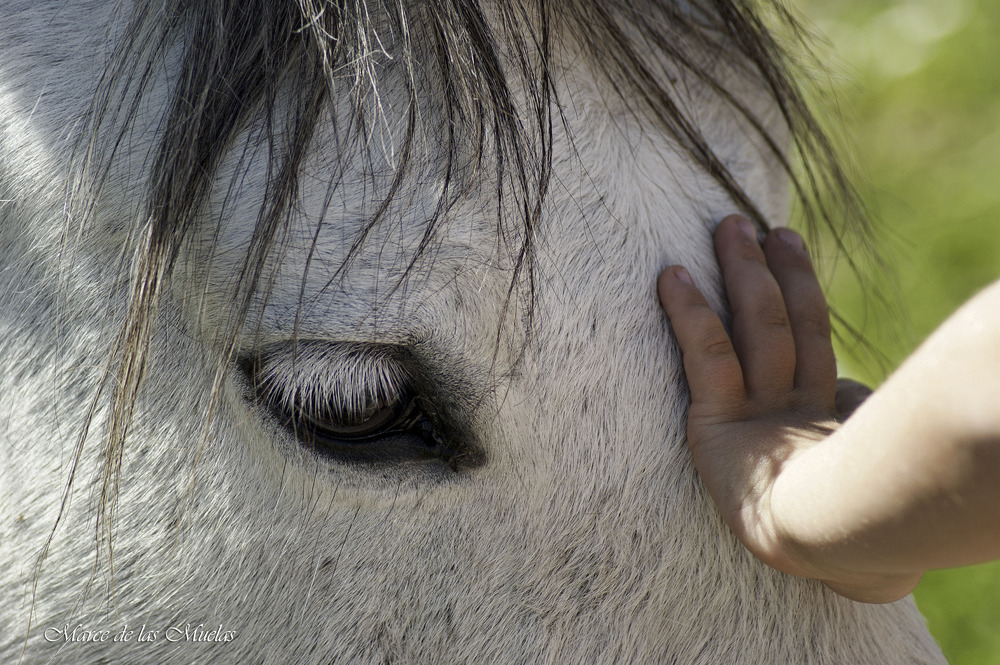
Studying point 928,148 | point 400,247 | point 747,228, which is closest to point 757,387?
point 747,228

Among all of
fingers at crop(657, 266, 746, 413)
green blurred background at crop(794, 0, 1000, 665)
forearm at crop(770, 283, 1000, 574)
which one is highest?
green blurred background at crop(794, 0, 1000, 665)

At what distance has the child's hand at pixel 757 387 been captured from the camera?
80 cm

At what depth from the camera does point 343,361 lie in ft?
2.70

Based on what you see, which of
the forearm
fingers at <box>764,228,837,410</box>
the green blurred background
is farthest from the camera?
the green blurred background

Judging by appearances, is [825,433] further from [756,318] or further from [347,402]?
[347,402]

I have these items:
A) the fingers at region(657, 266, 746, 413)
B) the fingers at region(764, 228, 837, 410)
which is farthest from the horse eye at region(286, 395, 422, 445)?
the fingers at region(764, 228, 837, 410)

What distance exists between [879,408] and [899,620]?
0.46 m

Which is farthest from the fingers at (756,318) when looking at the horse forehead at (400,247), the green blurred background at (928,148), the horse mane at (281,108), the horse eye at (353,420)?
the green blurred background at (928,148)

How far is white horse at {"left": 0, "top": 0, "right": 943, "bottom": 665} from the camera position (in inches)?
32.5

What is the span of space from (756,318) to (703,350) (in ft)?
0.27

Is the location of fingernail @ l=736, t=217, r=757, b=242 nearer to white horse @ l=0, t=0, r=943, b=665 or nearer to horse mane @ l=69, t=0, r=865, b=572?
white horse @ l=0, t=0, r=943, b=665

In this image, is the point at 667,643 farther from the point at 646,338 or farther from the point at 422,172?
the point at 422,172

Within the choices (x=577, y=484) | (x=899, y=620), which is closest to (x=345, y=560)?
(x=577, y=484)

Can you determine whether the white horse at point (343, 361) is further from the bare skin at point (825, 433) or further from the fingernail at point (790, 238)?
the fingernail at point (790, 238)
